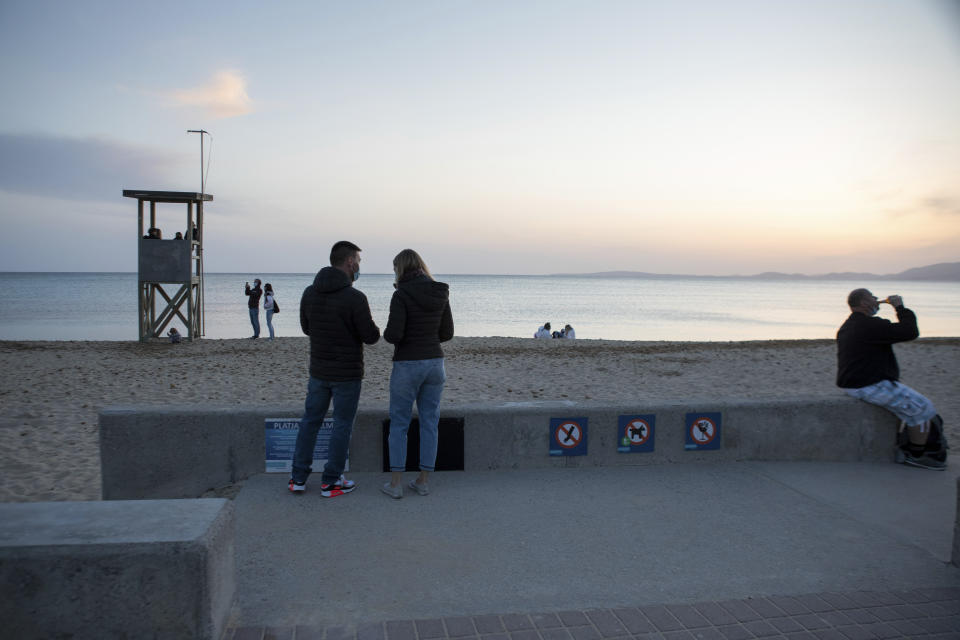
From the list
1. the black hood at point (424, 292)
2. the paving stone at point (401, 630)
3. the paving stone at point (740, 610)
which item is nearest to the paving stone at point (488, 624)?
the paving stone at point (401, 630)

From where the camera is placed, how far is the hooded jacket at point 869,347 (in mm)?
5133

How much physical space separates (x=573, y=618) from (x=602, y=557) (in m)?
0.68

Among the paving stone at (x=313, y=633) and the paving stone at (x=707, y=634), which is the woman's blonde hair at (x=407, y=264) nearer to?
the paving stone at (x=313, y=633)

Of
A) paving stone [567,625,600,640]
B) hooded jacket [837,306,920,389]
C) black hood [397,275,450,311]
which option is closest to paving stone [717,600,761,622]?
paving stone [567,625,600,640]

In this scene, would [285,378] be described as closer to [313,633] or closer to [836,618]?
[313,633]

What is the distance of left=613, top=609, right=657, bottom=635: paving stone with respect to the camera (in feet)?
9.02

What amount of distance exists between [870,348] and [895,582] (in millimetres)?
2655

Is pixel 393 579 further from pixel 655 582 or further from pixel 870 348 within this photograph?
pixel 870 348

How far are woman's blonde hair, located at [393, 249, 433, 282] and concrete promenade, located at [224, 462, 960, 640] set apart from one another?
1.57 metres

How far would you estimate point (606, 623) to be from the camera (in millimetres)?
2803

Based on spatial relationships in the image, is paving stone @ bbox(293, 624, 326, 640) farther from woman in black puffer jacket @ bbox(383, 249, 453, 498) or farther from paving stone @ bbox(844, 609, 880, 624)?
paving stone @ bbox(844, 609, 880, 624)

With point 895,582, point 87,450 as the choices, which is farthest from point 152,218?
point 895,582

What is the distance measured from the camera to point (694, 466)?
5.15 m

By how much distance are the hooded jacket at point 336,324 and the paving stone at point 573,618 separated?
208 centimetres
